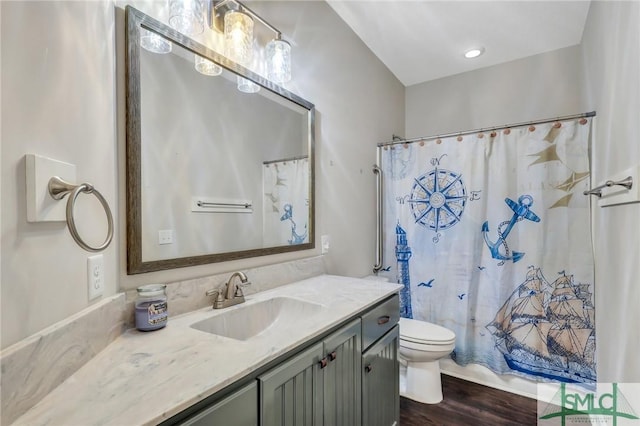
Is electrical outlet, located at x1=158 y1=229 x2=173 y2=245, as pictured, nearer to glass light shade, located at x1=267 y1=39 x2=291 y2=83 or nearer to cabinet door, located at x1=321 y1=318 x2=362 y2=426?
cabinet door, located at x1=321 y1=318 x2=362 y2=426

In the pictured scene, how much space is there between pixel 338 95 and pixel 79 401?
210 cm

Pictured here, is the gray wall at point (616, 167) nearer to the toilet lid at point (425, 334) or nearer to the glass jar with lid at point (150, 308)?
the toilet lid at point (425, 334)

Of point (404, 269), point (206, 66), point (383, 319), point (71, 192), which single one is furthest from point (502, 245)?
point (71, 192)

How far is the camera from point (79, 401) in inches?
23.7

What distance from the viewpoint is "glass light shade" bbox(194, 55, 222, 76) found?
1.28 metres

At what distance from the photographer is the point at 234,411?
0.71 metres

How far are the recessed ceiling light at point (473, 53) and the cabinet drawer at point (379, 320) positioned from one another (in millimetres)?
2245

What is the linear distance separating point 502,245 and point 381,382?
1.39 metres

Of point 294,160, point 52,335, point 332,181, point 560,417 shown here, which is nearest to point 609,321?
point 560,417

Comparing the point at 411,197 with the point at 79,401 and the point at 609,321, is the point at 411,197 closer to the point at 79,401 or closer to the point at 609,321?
the point at 609,321

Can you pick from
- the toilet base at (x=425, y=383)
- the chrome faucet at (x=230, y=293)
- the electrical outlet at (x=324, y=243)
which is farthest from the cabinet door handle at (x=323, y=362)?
the toilet base at (x=425, y=383)

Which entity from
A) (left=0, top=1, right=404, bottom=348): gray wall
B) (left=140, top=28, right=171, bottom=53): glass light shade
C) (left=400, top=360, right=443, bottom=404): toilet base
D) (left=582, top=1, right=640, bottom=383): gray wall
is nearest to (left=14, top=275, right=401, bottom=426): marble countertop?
(left=0, top=1, right=404, bottom=348): gray wall

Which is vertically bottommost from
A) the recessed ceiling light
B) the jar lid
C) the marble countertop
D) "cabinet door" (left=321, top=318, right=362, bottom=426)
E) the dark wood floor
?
the dark wood floor

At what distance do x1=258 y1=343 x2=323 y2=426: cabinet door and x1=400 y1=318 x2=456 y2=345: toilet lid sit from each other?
1.15 m
